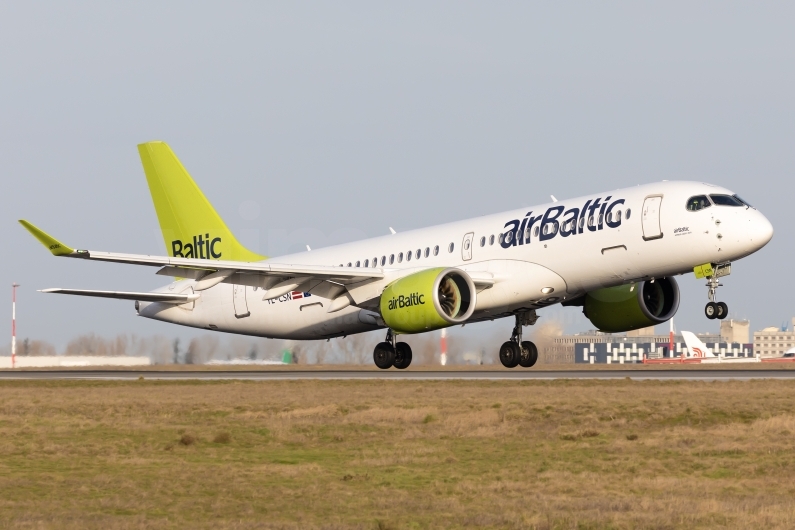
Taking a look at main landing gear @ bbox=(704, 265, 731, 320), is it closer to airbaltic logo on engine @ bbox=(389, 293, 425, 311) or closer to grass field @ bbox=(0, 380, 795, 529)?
grass field @ bbox=(0, 380, 795, 529)

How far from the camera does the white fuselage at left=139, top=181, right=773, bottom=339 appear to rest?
105 ft

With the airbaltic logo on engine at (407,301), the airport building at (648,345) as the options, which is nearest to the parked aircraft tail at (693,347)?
the airport building at (648,345)

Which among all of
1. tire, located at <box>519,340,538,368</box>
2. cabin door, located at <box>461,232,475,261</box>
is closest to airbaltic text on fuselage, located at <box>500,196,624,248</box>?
cabin door, located at <box>461,232,475,261</box>

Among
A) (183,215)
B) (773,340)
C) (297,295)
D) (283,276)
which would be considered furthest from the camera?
(773,340)

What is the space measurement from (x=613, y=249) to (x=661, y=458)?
48.0 feet

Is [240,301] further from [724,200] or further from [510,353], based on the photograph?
[724,200]

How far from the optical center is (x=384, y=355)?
133 ft

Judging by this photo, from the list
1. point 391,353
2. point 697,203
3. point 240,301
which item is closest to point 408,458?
point 697,203

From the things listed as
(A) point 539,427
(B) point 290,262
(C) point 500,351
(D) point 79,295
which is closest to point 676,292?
(C) point 500,351

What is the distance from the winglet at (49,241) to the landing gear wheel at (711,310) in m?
18.1

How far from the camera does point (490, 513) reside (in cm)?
1386

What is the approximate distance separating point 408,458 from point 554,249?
1633 centimetres

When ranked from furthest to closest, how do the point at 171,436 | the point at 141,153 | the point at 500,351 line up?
the point at 141,153
the point at 500,351
the point at 171,436

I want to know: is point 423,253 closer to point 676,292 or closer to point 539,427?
point 676,292
